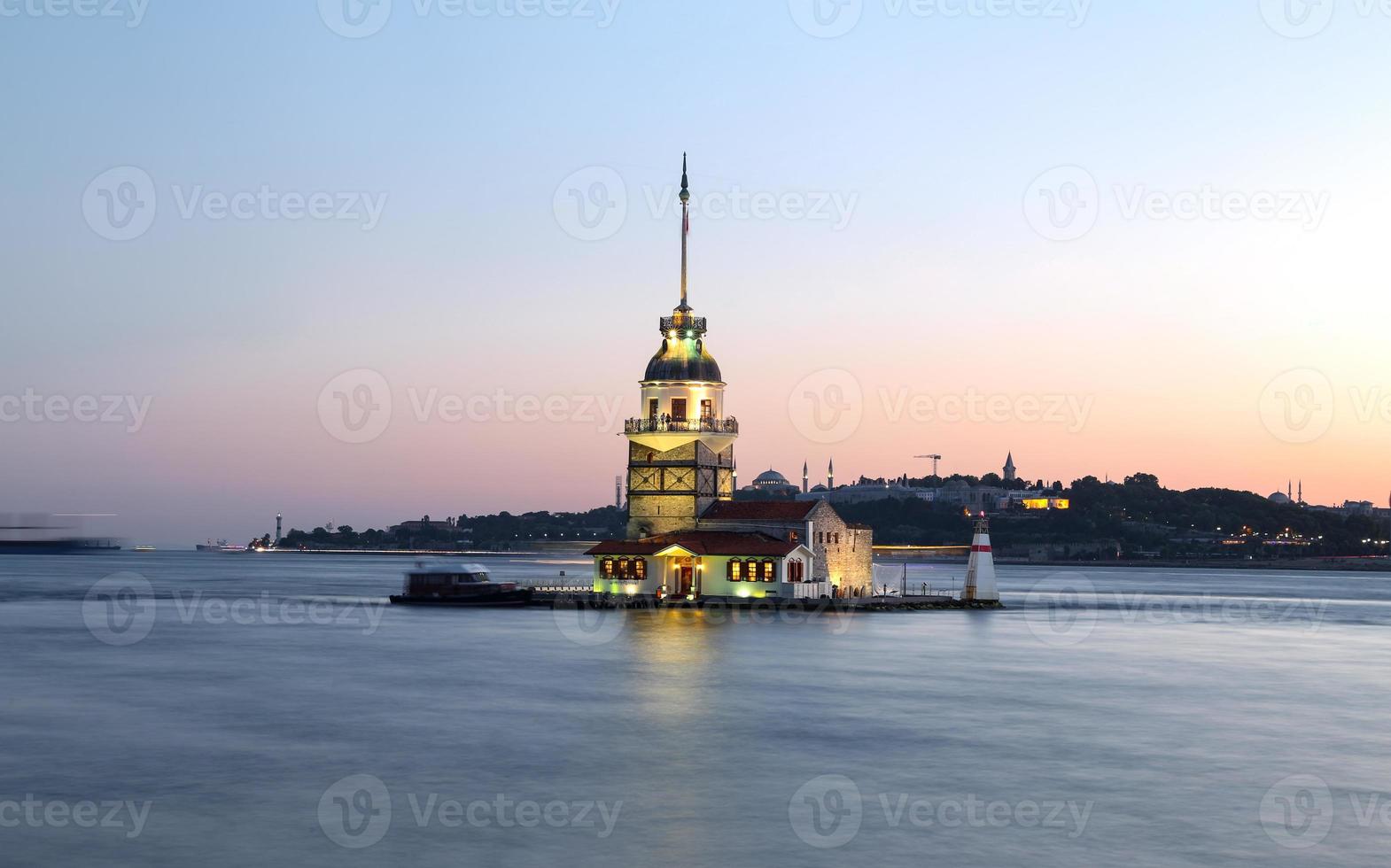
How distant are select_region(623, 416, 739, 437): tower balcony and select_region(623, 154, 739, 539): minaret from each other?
5 centimetres

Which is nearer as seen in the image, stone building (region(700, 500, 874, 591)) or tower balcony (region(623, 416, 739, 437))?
stone building (region(700, 500, 874, 591))

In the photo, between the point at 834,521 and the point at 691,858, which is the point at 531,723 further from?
the point at 834,521

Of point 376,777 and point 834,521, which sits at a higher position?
point 834,521

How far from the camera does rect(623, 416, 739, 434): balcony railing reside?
85.7 metres

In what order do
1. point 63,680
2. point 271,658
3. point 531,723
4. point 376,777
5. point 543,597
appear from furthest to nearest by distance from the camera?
point 543,597 → point 271,658 → point 63,680 → point 531,723 → point 376,777

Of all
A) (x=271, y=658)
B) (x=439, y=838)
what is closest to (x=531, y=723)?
(x=439, y=838)

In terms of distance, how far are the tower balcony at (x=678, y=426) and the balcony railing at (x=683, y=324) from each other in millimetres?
5957

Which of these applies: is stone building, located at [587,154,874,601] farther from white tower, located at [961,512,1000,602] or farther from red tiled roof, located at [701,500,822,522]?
white tower, located at [961,512,1000,602]

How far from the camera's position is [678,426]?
85688mm

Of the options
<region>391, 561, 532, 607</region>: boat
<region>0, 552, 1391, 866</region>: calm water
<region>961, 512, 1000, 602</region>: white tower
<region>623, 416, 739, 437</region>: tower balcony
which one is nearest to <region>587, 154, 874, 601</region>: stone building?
<region>623, 416, 739, 437</region>: tower balcony

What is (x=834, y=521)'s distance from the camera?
288 feet

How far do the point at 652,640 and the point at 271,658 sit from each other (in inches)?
672

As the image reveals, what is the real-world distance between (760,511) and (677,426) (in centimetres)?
733

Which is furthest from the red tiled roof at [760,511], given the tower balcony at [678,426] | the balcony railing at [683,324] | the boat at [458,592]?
the boat at [458,592]
